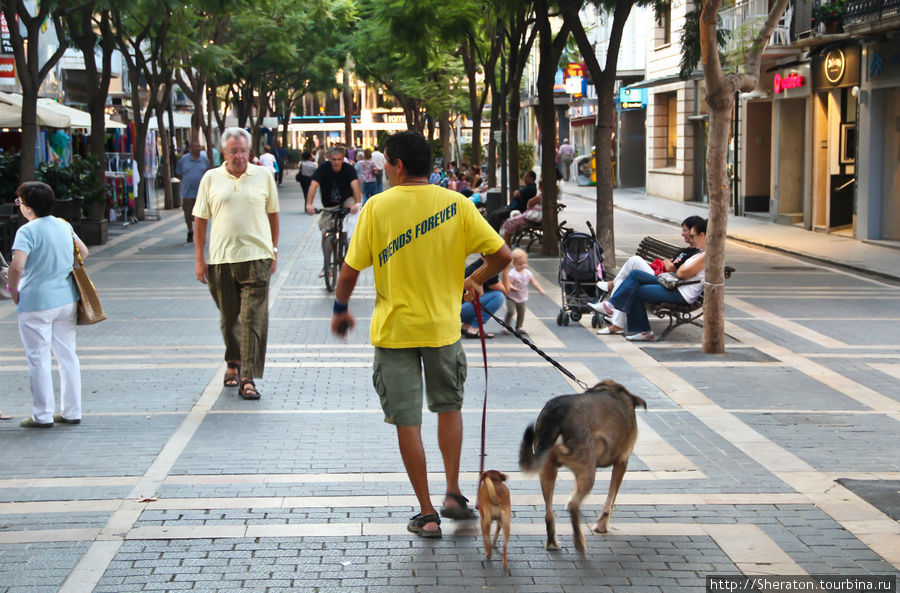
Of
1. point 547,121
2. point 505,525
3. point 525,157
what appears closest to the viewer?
point 505,525

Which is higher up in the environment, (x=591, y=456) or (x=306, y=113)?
(x=306, y=113)

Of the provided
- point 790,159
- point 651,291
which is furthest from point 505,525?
point 790,159

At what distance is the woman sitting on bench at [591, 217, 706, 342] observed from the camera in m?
11.0

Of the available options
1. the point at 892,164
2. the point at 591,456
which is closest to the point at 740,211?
the point at 892,164

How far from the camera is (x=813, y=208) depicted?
24.7 metres

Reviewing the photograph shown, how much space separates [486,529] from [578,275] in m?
7.44

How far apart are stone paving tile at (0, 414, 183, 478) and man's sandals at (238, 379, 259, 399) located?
2.08ft

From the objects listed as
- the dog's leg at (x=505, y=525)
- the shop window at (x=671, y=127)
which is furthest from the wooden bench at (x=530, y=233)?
the shop window at (x=671, y=127)

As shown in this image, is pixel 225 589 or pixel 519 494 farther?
pixel 519 494

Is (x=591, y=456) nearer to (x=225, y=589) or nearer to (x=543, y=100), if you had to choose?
(x=225, y=589)

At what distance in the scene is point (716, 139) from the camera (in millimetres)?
9969

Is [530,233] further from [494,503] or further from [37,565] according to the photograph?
[37,565]

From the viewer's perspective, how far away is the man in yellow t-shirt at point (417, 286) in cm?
503

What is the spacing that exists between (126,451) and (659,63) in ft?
111
